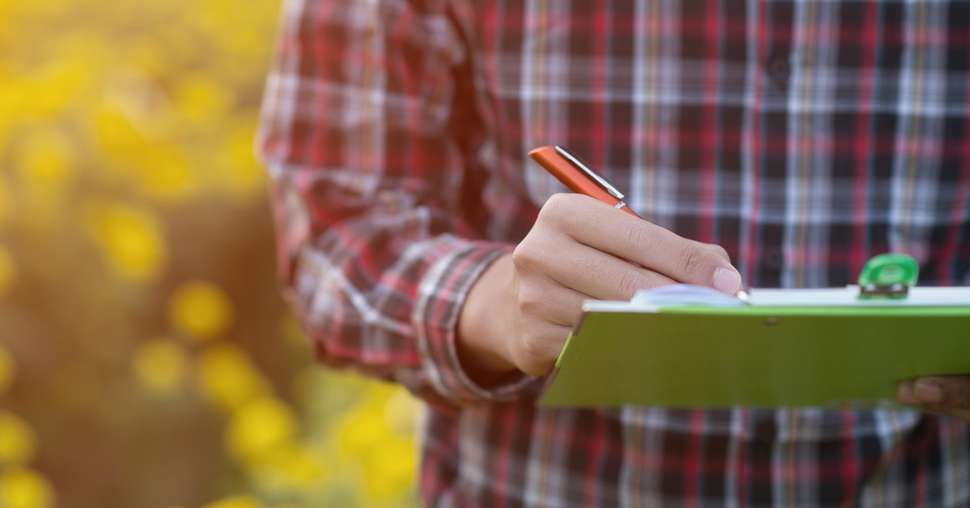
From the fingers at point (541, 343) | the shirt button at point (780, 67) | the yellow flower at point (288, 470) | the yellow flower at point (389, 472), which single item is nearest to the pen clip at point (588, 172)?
the fingers at point (541, 343)

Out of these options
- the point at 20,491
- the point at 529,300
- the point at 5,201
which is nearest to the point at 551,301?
the point at 529,300

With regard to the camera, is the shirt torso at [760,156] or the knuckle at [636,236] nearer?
the knuckle at [636,236]

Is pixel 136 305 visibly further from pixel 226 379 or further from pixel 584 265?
pixel 584 265

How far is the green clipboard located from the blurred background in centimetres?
156

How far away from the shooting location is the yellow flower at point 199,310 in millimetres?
2730

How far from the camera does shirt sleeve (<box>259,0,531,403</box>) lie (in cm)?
119

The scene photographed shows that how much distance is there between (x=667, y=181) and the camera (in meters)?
1.14

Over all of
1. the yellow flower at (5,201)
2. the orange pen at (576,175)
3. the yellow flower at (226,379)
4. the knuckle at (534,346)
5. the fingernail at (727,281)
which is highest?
the orange pen at (576,175)

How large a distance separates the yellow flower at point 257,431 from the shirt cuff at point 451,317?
5.01 ft

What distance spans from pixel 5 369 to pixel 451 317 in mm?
1745

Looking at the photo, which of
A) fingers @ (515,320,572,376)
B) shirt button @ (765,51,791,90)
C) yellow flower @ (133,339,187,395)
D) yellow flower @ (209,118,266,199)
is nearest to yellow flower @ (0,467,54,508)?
yellow flower @ (133,339,187,395)

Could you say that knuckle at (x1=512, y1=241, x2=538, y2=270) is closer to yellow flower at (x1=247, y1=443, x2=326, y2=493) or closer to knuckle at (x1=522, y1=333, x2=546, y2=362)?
knuckle at (x1=522, y1=333, x2=546, y2=362)

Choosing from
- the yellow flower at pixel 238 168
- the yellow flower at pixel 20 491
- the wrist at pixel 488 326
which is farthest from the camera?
the yellow flower at pixel 238 168

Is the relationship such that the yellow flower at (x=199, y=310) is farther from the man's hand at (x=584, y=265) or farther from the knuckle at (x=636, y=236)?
the knuckle at (x=636, y=236)
